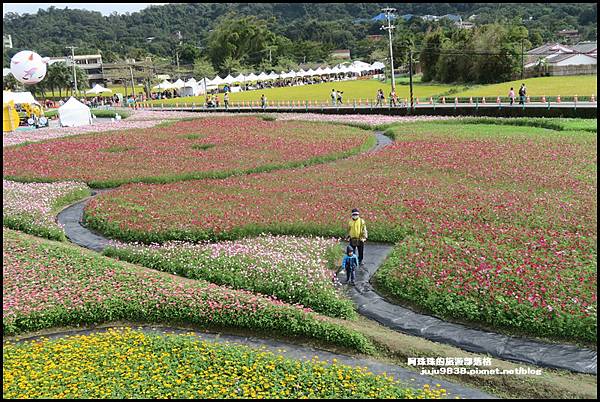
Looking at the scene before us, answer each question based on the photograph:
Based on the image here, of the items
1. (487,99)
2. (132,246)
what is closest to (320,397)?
(132,246)

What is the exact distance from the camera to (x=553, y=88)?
58.2m

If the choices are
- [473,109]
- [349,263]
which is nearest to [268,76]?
[473,109]

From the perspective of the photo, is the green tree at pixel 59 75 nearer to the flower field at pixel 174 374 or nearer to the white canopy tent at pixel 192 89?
the white canopy tent at pixel 192 89

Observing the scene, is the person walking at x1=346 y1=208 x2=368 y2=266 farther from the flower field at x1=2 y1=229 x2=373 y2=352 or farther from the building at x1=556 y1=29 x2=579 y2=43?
the building at x1=556 y1=29 x2=579 y2=43

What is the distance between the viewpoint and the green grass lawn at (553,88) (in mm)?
53156

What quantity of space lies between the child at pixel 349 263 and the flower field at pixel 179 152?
44.7 feet

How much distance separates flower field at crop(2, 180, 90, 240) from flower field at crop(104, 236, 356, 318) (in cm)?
373

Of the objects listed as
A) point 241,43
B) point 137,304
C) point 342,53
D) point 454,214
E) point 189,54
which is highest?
point 241,43

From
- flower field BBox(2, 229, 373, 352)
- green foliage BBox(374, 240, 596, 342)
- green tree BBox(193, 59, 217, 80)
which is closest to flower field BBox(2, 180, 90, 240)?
flower field BBox(2, 229, 373, 352)

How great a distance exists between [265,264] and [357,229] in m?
2.48

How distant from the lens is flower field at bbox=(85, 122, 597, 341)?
45.0ft

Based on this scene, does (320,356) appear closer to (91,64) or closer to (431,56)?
(431,56)

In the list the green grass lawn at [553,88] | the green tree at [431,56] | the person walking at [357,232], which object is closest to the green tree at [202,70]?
the green tree at [431,56]

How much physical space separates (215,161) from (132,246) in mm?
12392
